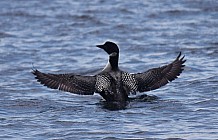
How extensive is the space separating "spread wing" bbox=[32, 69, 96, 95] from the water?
233 mm

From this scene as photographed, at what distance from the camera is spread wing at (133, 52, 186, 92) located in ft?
42.3

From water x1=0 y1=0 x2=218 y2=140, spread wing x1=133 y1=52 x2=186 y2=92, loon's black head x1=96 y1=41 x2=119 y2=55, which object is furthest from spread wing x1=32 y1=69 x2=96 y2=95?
spread wing x1=133 y1=52 x2=186 y2=92

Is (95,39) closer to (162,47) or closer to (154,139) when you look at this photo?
(162,47)

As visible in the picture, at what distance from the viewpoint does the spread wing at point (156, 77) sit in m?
12.9

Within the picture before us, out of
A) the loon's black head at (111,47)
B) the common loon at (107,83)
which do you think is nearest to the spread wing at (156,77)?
the common loon at (107,83)

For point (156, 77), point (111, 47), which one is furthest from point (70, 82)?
point (156, 77)

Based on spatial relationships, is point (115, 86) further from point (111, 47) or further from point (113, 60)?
point (111, 47)

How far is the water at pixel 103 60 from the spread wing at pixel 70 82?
233 mm

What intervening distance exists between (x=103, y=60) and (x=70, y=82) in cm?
432

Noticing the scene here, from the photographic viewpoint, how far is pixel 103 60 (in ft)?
55.5

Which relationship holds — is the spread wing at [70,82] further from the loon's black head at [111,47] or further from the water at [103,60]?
the loon's black head at [111,47]

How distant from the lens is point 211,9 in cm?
2189

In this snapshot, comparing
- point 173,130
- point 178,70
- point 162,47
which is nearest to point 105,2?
point 162,47

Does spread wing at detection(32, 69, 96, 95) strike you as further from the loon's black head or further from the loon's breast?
the loon's black head
